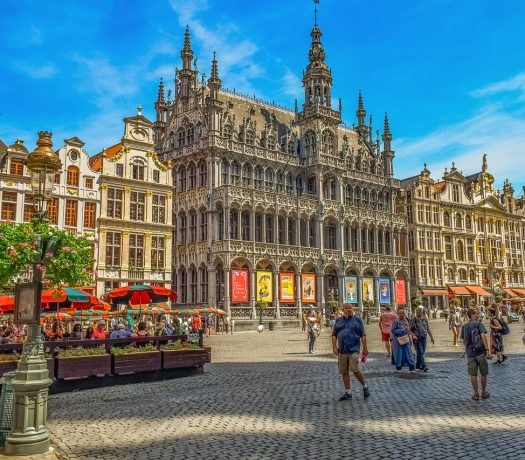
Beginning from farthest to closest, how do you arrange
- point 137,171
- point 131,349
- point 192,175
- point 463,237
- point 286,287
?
point 463,237
point 192,175
point 286,287
point 137,171
point 131,349

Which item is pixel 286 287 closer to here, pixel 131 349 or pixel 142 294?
pixel 142 294

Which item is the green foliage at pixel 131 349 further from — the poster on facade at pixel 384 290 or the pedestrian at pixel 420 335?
the poster on facade at pixel 384 290

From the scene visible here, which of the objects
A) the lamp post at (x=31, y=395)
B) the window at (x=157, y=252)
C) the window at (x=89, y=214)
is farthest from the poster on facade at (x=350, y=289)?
the lamp post at (x=31, y=395)

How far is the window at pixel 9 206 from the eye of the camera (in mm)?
33750

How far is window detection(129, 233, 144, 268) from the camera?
39031mm

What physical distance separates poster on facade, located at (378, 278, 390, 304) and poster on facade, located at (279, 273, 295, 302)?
11.7 meters

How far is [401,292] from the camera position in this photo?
190ft

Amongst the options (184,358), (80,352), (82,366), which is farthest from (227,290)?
(82,366)

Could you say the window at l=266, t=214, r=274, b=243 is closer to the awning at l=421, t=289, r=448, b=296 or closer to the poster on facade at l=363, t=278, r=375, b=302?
the poster on facade at l=363, t=278, r=375, b=302

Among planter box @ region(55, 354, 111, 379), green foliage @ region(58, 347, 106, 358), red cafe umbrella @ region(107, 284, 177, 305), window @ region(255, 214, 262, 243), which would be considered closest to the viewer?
planter box @ region(55, 354, 111, 379)

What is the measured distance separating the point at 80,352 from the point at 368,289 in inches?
1717

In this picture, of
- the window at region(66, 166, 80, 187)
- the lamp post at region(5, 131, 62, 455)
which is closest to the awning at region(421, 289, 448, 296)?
the window at region(66, 166, 80, 187)

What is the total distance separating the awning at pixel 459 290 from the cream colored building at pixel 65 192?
43.2 meters

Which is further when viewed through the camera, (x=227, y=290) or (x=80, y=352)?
(x=227, y=290)
